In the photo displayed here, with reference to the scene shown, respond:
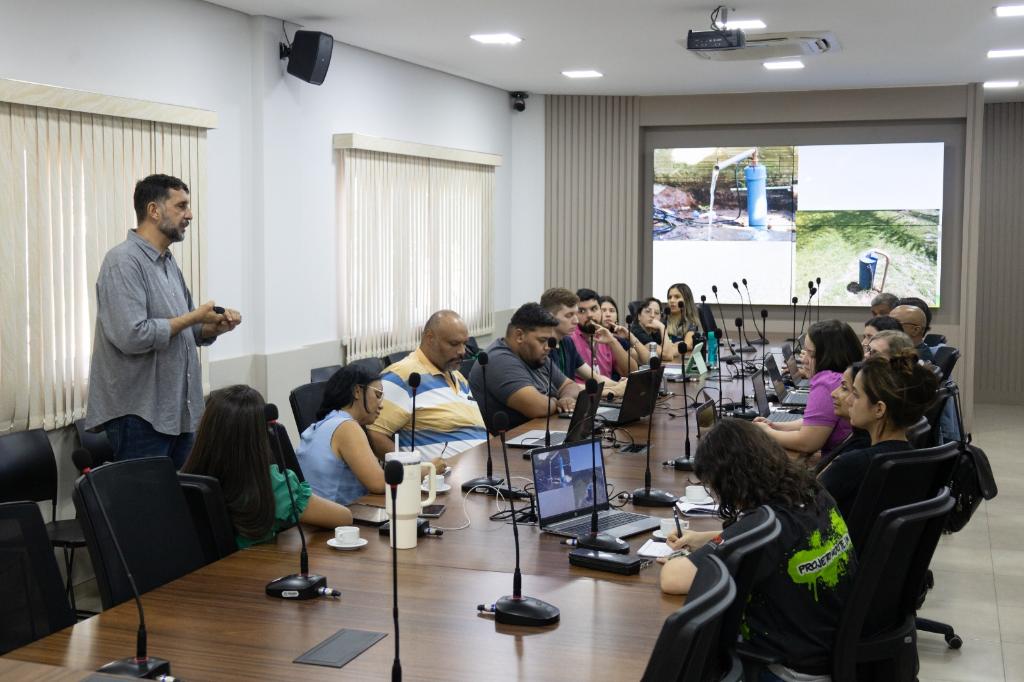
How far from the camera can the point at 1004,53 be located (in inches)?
300

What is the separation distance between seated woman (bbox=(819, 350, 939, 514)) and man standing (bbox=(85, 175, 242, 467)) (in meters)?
2.30

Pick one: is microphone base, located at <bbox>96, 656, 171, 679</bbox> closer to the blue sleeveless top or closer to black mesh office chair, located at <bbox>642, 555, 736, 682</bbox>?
black mesh office chair, located at <bbox>642, 555, 736, 682</bbox>

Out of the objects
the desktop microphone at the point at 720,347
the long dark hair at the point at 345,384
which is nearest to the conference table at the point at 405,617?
the long dark hair at the point at 345,384

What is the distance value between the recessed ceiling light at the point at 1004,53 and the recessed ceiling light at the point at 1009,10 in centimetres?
139

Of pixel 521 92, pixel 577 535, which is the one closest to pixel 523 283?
pixel 521 92

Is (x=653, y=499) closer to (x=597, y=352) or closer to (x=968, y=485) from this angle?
(x=968, y=485)

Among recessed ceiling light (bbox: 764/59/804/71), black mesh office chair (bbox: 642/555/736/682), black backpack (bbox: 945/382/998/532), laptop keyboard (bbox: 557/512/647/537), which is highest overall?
recessed ceiling light (bbox: 764/59/804/71)

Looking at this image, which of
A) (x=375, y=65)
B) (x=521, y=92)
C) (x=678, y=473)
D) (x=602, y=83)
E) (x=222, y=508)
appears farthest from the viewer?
(x=521, y=92)

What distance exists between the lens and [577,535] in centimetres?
312

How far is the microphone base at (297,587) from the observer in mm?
2541

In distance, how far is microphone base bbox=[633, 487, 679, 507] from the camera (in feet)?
11.6

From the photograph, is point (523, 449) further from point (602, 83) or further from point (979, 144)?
point (979, 144)

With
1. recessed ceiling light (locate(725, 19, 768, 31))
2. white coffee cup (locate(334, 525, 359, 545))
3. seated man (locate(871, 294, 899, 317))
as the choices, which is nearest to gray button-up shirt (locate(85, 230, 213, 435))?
white coffee cup (locate(334, 525, 359, 545))

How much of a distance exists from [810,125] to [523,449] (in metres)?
6.42
